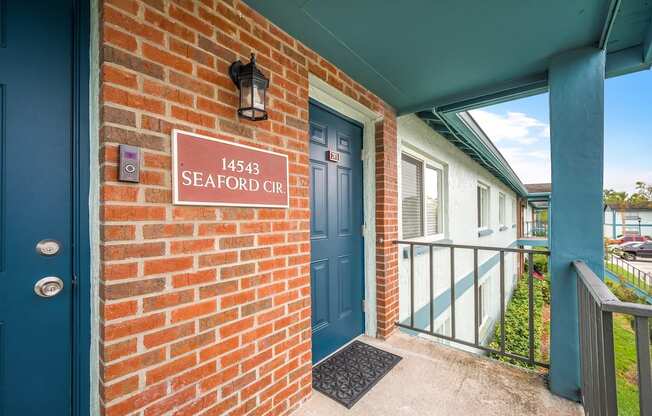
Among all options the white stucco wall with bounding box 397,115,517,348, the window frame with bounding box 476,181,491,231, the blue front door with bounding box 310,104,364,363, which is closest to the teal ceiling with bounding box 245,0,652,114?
the blue front door with bounding box 310,104,364,363

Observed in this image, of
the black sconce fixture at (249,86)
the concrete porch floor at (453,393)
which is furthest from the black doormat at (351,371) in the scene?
the black sconce fixture at (249,86)

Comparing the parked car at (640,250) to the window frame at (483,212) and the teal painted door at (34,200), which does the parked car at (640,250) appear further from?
the teal painted door at (34,200)

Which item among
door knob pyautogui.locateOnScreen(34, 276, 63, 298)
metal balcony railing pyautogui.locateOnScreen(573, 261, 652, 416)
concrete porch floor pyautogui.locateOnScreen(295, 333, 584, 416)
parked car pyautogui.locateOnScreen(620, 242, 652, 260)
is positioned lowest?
parked car pyautogui.locateOnScreen(620, 242, 652, 260)

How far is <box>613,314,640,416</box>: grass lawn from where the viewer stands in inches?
141

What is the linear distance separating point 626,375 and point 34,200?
7402 mm

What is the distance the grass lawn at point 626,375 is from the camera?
358 centimetres

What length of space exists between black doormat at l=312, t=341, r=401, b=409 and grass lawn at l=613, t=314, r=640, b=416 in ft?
6.35

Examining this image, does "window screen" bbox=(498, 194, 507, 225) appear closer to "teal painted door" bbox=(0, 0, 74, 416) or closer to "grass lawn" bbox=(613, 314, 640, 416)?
"grass lawn" bbox=(613, 314, 640, 416)

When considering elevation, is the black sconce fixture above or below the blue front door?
above

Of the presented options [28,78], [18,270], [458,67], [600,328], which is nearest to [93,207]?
[18,270]

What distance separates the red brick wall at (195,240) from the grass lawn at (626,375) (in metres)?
2.83

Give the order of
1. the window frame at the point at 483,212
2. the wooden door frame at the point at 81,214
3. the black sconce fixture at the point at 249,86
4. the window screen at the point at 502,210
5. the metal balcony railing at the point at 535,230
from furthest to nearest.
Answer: the metal balcony railing at the point at 535,230 → the window screen at the point at 502,210 → the window frame at the point at 483,212 → the black sconce fixture at the point at 249,86 → the wooden door frame at the point at 81,214

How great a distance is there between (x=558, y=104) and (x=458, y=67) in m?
0.72

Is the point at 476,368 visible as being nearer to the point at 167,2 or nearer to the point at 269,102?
the point at 269,102
